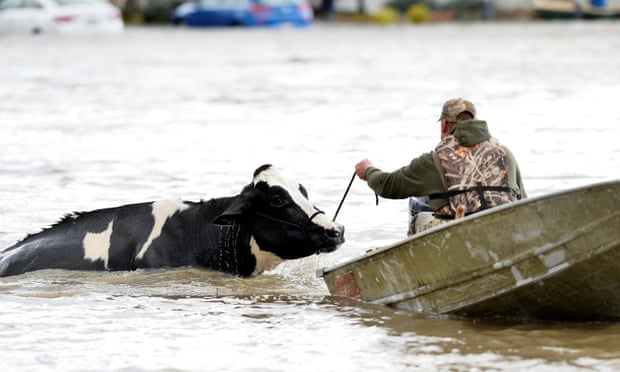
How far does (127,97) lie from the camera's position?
2895 cm

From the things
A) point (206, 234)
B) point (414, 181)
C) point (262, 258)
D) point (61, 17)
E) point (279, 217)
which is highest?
point (414, 181)

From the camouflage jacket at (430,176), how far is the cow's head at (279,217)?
28.4 inches

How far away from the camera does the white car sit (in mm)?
52031

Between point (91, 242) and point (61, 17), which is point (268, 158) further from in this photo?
point (61, 17)

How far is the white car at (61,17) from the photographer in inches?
2048

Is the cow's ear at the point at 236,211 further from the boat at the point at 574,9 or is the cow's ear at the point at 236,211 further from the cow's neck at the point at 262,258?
the boat at the point at 574,9

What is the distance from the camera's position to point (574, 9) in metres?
60.8

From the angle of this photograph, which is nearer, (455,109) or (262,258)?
(455,109)

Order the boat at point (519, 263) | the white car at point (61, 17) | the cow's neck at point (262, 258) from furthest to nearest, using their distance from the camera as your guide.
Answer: the white car at point (61, 17) → the cow's neck at point (262, 258) → the boat at point (519, 263)

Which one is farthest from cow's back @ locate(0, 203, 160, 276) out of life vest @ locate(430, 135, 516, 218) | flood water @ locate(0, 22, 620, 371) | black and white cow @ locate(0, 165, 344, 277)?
life vest @ locate(430, 135, 516, 218)

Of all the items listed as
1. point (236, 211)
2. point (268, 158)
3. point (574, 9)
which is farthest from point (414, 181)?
point (574, 9)

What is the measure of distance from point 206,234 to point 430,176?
6.27 feet

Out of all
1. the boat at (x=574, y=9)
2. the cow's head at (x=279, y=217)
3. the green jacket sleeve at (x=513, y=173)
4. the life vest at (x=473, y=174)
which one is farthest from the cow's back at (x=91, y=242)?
the boat at (x=574, y=9)

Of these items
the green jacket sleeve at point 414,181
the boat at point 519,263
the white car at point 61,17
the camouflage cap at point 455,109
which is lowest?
the white car at point 61,17
